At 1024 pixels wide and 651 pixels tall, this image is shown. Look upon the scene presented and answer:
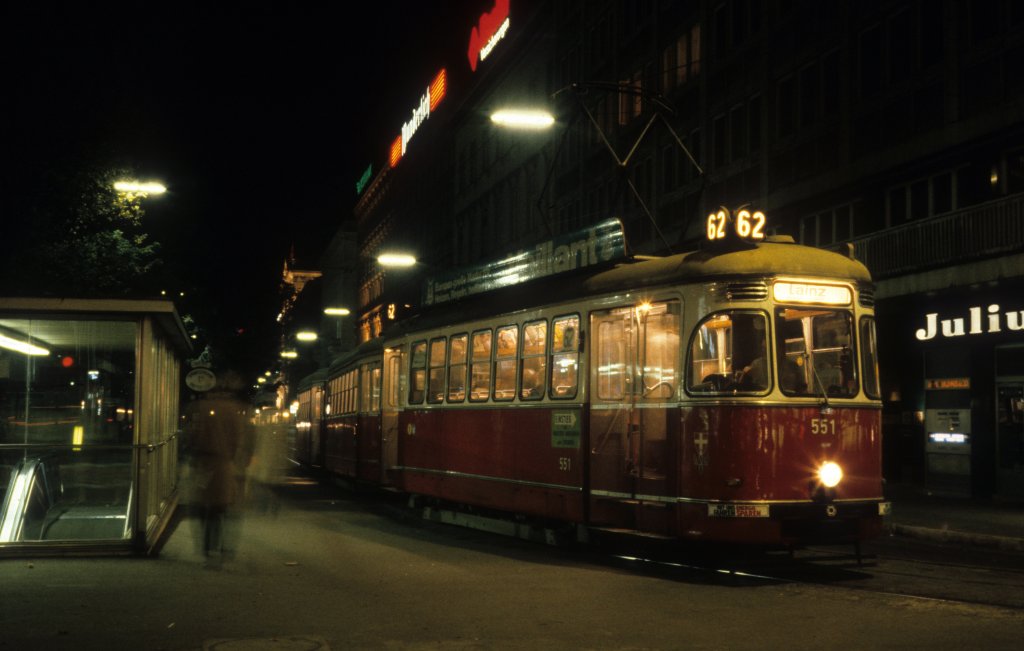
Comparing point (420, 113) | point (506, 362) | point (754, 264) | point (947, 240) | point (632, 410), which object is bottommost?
point (632, 410)

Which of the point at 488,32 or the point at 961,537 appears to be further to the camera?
the point at 488,32

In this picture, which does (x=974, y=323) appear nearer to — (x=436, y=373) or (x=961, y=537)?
(x=961, y=537)

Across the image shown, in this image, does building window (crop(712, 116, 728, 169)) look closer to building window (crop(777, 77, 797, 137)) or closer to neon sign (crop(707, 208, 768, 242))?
building window (crop(777, 77, 797, 137))

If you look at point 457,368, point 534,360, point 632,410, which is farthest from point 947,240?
point 632,410

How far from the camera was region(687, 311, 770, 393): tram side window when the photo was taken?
11.2 m

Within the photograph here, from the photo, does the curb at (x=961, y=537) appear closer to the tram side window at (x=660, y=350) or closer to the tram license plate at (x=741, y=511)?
the tram license plate at (x=741, y=511)

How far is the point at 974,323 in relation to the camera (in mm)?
22953

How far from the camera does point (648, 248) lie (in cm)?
3538

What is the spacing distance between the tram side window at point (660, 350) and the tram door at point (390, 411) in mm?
7566

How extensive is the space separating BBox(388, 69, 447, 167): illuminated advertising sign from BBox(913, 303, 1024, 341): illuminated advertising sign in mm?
43100

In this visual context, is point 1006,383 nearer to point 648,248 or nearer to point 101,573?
point 648,248

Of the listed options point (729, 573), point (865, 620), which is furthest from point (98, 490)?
point (865, 620)

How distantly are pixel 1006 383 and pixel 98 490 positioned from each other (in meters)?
16.3

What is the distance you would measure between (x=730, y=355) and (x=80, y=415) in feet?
24.0
